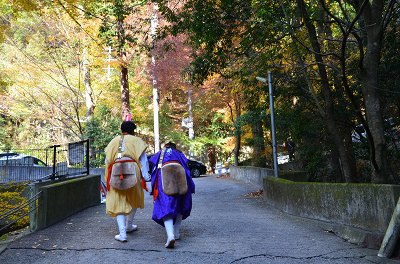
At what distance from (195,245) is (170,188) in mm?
838

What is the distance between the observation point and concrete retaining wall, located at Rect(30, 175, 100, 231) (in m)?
6.82

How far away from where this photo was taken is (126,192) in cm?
607

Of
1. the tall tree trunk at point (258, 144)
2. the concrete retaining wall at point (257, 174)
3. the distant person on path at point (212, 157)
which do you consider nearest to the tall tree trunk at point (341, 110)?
the concrete retaining wall at point (257, 174)

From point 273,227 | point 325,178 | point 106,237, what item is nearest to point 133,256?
point 106,237

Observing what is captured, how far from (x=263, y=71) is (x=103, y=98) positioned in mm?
16943

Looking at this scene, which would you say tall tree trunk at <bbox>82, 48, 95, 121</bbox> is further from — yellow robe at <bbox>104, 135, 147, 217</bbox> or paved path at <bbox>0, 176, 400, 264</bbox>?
yellow robe at <bbox>104, 135, 147, 217</bbox>

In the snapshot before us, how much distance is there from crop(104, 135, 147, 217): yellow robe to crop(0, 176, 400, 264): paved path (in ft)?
1.52

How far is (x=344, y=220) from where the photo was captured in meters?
6.69

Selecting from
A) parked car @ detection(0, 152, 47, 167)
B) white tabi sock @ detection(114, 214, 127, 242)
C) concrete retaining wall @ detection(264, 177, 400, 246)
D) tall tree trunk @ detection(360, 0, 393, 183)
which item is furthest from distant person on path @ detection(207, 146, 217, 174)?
white tabi sock @ detection(114, 214, 127, 242)

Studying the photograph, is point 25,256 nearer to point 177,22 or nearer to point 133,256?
point 133,256

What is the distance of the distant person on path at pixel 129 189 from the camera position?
5.91m

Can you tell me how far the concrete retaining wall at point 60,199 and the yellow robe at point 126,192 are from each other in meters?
1.50

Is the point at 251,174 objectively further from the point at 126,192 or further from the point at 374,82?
the point at 126,192

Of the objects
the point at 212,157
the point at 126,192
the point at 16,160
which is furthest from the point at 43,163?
the point at 212,157
